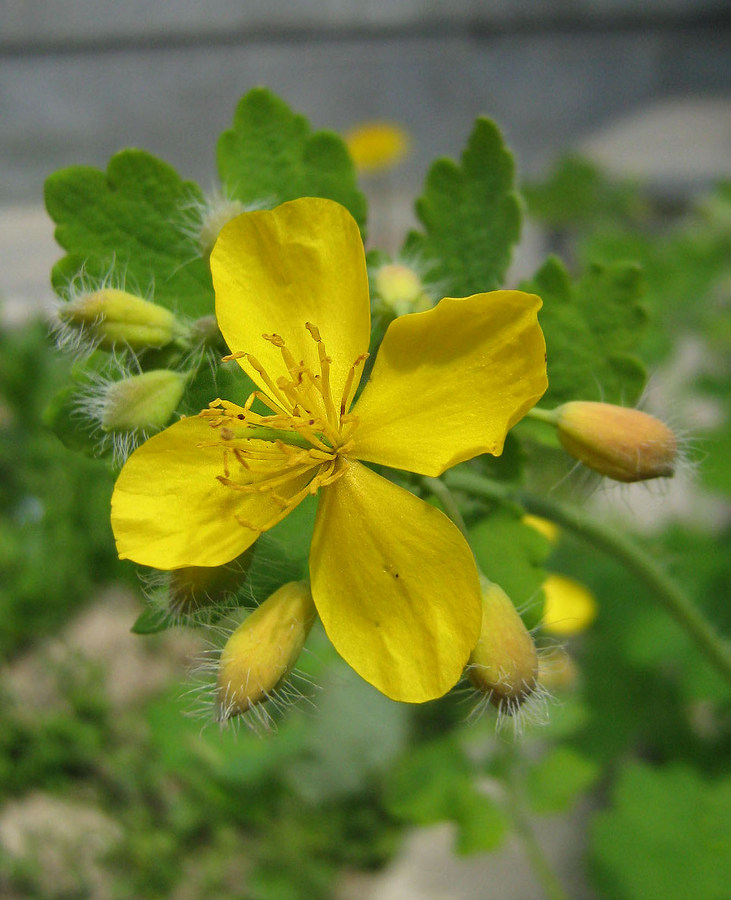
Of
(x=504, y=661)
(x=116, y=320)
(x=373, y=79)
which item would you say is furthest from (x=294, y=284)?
(x=373, y=79)

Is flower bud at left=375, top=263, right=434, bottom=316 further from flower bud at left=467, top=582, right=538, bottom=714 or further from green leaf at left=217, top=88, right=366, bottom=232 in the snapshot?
flower bud at left=467, top=582, right=538, bottom=714

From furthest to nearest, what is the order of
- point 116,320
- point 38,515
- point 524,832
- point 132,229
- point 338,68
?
point 338,68, point 38,515, point 524,832, point 132,229, point 116,320

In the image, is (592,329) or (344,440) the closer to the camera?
(344,440)

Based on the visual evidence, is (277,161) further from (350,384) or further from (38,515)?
(38,515)

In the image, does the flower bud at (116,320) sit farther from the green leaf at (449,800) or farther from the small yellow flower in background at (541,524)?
the green leaf at (449,800)

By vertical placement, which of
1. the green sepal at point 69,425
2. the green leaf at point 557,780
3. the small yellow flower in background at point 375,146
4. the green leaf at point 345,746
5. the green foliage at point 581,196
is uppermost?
the green sepal at point 69,425

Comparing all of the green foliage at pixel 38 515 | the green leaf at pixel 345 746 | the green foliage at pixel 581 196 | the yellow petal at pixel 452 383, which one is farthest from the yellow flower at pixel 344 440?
the green foliage at pixel 581 196

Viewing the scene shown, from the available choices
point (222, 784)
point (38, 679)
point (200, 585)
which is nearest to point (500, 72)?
point (38, 679)
